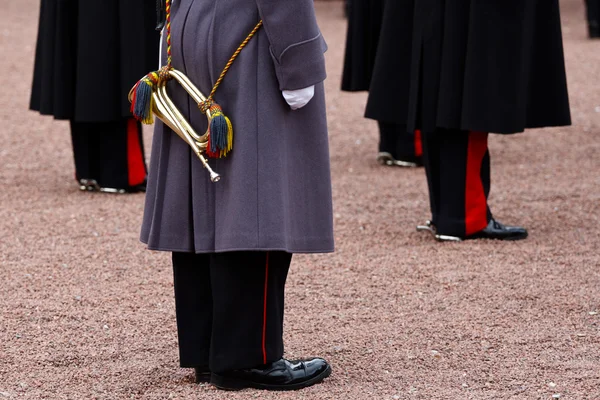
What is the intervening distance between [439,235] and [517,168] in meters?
1.80

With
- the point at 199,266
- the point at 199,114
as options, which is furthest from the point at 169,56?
the point at 199,266

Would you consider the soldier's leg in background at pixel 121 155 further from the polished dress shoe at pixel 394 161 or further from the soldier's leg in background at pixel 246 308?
the soldier's leg in background at pixel 246 308

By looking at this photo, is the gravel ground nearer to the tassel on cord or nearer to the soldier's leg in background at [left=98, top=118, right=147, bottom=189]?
the soldier's leg in background at [left=98, top=118, right=147, bottom=189]

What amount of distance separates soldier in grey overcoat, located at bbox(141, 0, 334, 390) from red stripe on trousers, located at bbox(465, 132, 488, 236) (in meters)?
1.92

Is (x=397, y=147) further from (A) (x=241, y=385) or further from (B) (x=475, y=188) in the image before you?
(A) (x=241, y=385)

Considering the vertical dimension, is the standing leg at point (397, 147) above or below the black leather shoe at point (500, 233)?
above

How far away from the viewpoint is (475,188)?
5012 millimetres

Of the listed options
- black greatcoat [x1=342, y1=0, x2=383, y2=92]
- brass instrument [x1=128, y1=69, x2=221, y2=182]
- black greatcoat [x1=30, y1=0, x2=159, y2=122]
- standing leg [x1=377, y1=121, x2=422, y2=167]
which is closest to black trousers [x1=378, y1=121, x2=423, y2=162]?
standing leg [x1=377, y1=121, x2=422, y2=167]

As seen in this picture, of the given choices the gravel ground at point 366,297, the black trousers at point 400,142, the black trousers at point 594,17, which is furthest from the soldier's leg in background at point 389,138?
the black trousers at point 594,17

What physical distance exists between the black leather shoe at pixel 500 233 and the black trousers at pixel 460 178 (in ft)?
0.09

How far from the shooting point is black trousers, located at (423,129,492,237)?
500 cm

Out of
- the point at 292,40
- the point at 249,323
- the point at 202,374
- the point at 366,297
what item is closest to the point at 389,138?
the point at 366,297

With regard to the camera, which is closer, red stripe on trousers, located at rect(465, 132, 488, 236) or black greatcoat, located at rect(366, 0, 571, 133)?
black greatcoat, located at rect(366, 0, 571, 133)

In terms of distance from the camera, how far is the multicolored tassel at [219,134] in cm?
297
